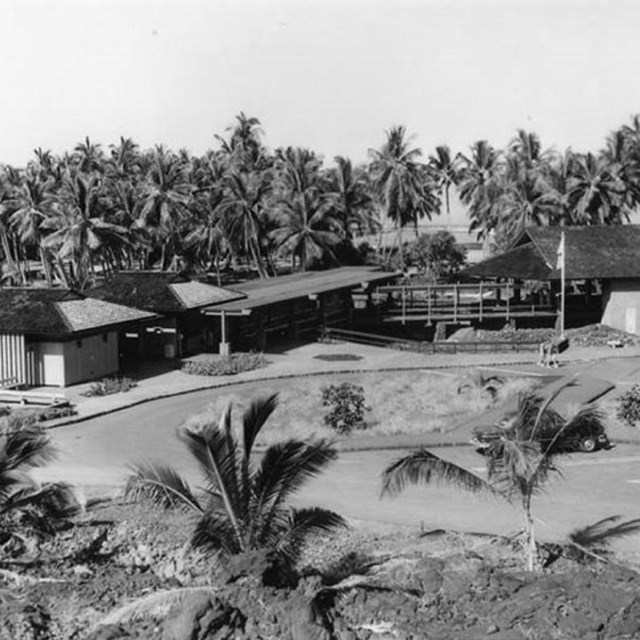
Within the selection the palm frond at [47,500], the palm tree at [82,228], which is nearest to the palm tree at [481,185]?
the palm tree at [82,228]

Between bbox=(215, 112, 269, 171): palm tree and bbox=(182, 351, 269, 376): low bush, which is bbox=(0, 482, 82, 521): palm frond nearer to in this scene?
bbox=(182, 351, 269, 376): low bush

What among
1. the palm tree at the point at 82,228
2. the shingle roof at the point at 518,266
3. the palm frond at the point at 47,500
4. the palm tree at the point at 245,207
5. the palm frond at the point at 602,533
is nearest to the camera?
the palm frond at the point at 602,533

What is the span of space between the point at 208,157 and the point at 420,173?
30232 millimetres

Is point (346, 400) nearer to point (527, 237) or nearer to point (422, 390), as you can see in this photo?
point (422, 390)

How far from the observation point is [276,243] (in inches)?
2825

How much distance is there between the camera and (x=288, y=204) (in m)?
69.2

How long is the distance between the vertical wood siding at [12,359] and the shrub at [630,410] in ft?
73.1

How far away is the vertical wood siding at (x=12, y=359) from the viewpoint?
37.7m

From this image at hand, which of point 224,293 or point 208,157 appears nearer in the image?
point 224,293

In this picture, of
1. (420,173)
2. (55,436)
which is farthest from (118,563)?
(420,173)

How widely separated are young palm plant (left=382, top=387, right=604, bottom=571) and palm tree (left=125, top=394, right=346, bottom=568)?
4.36ft

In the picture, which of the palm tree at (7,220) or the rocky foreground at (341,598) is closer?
the rocky foreground at (341,598)

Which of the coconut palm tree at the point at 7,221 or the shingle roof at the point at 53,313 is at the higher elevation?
the coconut palm tree at the point at 7,221

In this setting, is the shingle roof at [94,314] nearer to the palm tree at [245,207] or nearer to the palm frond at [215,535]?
the palm frond at [215,535]
